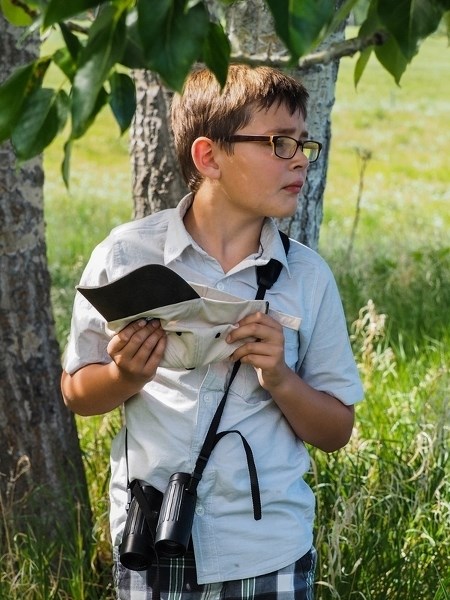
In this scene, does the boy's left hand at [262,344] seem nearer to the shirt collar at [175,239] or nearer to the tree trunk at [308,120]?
the shirt collar at [175,239]

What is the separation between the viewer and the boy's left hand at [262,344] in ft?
7.26

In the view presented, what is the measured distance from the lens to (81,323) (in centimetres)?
244

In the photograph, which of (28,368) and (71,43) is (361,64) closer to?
(71,43)

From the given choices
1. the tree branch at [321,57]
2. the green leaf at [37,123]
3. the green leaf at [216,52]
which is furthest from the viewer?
the tree branch at [321,57]

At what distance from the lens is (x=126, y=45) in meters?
1.41

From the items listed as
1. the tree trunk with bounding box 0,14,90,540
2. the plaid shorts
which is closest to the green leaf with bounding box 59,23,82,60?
the plaid shorts

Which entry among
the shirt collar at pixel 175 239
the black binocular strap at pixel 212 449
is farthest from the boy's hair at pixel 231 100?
the black binocular strap at pixel 212 449

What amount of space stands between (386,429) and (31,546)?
1545 millimetres

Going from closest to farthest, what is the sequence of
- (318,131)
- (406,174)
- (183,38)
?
1. (183,38)
2. (318,131)
3. (406,174)

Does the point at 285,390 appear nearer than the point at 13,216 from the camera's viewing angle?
Yes

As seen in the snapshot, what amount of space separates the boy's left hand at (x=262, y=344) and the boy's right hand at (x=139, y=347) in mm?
144

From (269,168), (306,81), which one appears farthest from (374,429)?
(269,168)

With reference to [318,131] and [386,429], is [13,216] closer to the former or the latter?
[318,131]

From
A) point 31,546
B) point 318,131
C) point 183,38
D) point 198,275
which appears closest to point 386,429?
point 318,131
